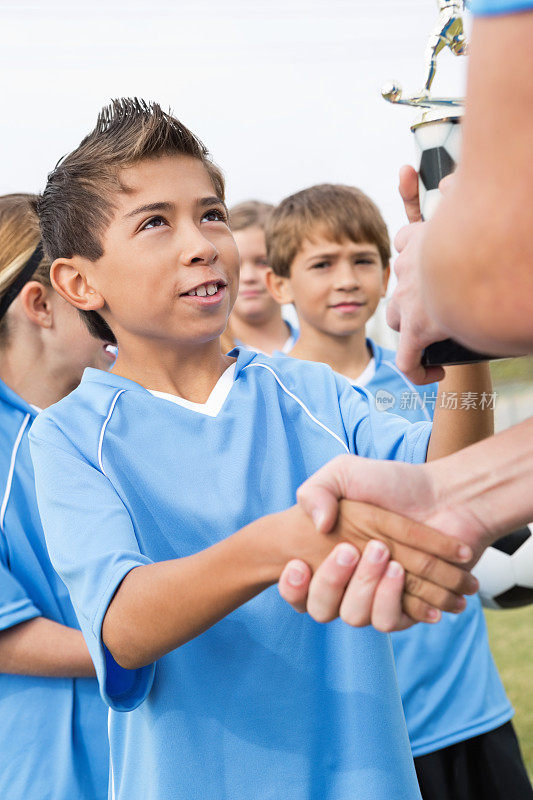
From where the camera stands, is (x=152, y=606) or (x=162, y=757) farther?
(x=162, y=757)

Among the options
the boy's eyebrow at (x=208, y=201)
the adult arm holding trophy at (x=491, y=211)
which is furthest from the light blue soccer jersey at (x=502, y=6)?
the boy's eyebrow at (x=208, y=201)

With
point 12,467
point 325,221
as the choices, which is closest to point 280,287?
point 325,221

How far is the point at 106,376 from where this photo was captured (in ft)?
5.25

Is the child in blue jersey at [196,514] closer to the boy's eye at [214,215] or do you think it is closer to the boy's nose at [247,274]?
the boy's eye at [214,215]

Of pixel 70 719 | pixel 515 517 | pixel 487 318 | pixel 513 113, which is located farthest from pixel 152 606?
pixel 70 719

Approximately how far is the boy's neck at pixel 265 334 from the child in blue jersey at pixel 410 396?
2.14 feet

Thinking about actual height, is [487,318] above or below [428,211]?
below

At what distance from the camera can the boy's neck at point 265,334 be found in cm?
449

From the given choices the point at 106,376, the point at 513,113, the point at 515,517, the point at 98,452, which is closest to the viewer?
the point at 513,113

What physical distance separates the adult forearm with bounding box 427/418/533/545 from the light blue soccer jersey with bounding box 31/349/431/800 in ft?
1.16

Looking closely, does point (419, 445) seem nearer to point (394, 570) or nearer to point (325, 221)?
point (394, 570)

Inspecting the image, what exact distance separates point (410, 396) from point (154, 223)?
0.73 meters

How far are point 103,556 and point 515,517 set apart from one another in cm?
56

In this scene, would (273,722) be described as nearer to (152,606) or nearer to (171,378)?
(152,606)
